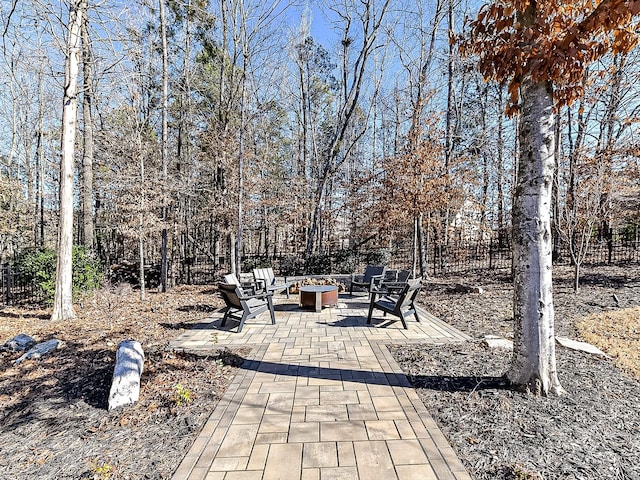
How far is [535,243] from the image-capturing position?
282 cm

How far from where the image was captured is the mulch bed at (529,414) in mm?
2076

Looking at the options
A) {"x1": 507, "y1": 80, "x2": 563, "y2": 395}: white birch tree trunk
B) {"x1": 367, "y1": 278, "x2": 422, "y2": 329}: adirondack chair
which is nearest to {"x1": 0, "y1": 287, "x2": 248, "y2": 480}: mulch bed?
{"x1": 367, "y1": 278, "x2": 422, "y2": 329}: adirondack chair

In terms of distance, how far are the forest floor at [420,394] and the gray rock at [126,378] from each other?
0.09m

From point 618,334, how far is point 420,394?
3768 millimetres

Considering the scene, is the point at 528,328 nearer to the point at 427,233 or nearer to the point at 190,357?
the point at 190,357

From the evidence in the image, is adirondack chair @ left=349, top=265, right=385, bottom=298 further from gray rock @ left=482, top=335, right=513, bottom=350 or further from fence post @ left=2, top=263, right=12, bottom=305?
fence post @ left=2, top=263, right=12, bottom=305

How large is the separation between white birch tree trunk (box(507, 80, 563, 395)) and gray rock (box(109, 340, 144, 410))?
11.3 ft

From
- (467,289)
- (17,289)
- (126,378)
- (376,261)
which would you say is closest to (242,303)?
(126,378)

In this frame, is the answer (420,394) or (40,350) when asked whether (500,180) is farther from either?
(40,350)

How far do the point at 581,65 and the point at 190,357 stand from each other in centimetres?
482

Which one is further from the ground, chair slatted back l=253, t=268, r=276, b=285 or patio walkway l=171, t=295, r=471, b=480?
chair slatted back l=253, t=268, r=276, b=285

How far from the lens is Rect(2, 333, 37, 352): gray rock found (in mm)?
4391

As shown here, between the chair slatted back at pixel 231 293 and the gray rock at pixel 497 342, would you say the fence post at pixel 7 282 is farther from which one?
the gray rock at pixel 497 342

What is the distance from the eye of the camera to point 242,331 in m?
5.27
